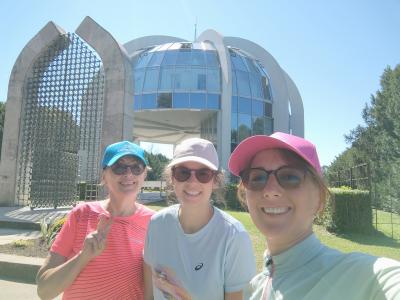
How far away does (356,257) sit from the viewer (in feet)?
3.89

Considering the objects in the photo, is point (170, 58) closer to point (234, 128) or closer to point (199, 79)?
point (199, 79)

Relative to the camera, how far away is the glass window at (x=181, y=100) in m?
25.3

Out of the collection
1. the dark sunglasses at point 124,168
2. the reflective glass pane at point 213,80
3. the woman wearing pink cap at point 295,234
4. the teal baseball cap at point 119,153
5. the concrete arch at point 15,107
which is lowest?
the woman wearing pink cap at point 295,234

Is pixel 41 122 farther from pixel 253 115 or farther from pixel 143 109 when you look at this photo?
pixel 253 115

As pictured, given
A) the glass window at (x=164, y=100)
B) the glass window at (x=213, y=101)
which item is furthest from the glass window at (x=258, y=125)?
the glass window at (x=164, y=100)

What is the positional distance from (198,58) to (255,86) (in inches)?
195

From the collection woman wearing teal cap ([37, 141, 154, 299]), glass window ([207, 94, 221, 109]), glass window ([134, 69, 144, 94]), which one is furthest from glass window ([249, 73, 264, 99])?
woman wearing teal cap ([37, 141, 154, 299])

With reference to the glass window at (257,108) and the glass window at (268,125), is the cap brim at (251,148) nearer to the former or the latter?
the glass window at (257,108)

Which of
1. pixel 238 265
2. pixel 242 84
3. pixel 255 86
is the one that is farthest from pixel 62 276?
pixel 255 86

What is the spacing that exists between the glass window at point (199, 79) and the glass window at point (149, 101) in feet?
9.54

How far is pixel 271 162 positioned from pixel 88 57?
14519 millimetres

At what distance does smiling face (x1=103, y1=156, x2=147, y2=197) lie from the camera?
101 inches

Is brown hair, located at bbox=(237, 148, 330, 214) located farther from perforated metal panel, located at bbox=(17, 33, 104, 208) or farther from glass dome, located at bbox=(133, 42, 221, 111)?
glass dome, located at bbox=(133, 42, 221, 111)

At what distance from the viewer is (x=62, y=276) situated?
2.19 meters
